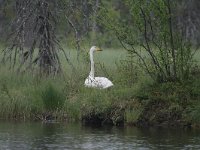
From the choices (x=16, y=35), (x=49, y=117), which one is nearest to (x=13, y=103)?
(x=49, y=117)

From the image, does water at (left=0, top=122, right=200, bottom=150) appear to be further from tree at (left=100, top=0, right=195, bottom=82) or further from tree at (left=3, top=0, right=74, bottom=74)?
tree at (left=3, top=0, right=74, bottom=74)

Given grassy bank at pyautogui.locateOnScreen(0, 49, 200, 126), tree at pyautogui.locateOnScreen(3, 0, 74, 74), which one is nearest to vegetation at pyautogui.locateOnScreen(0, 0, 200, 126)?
grassy bank at pyautogui.locateOnScreen(0, 49, 200, 126)

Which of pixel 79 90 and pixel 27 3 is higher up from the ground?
pixel 27 3

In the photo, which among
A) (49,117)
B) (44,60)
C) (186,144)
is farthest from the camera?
(44,60)

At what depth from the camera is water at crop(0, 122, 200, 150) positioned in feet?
52.8

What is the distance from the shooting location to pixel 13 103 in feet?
66.9

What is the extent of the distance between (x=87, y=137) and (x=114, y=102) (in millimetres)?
2728

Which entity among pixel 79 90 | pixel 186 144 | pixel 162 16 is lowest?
pixel 186 144

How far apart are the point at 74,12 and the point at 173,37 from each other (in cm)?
404

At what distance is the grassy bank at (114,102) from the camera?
63.8 ft

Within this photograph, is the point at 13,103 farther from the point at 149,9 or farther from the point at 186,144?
the point at 186,144

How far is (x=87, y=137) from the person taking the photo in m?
17.4

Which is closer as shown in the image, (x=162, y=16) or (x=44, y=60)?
(x=162, y=16)

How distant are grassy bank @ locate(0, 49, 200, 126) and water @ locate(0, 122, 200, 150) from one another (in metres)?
0.66
